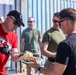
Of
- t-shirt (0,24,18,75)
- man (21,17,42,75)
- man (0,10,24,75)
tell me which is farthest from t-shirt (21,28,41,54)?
man (0,10,24,75)

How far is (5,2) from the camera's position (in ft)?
31.5

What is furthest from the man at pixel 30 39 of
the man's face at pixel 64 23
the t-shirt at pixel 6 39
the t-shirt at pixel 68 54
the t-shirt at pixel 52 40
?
the t-shirt at pixel 68 54

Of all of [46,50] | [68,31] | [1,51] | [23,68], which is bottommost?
[23,68]

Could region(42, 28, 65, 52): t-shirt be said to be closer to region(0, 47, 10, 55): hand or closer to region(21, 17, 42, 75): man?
region(0, 47, 10, 55): hand

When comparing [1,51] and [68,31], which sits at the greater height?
[68,31]

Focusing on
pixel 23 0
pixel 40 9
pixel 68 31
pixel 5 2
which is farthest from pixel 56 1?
pixel 68 31

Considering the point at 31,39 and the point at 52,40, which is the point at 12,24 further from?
the point at 31,39

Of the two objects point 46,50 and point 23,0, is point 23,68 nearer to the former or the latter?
point 23,0

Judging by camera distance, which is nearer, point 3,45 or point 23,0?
point 3,45

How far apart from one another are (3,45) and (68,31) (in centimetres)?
99

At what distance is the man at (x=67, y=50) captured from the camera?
327cm

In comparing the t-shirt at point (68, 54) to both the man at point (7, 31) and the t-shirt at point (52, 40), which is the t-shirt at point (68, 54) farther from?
the t-shirt at point (52, 40)

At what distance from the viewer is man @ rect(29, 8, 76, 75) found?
10.7ft

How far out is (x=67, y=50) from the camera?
3260 mm
